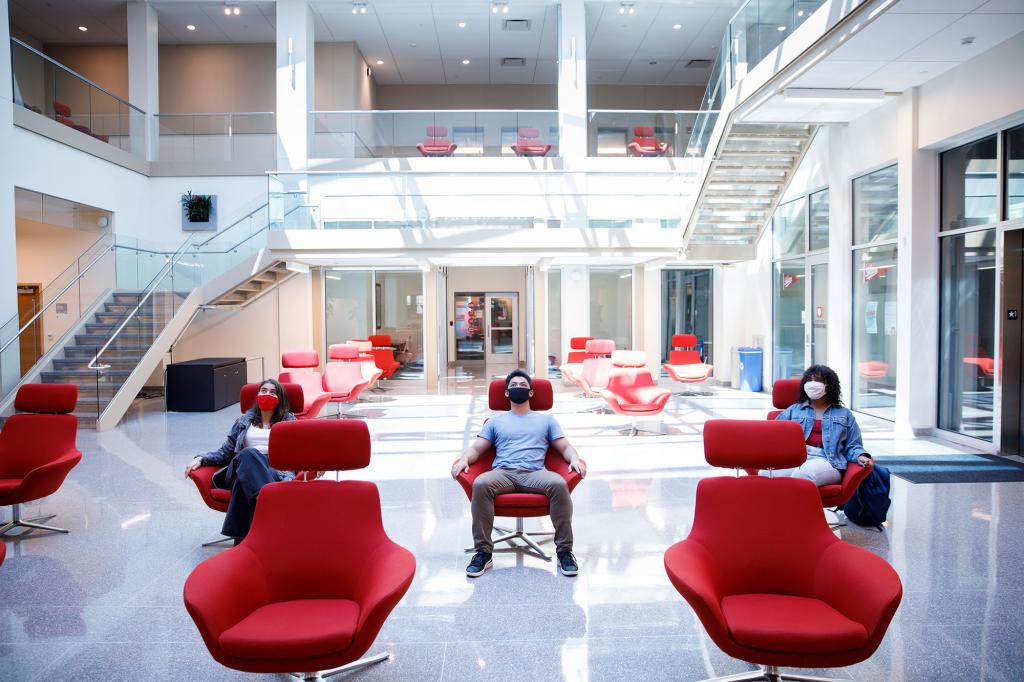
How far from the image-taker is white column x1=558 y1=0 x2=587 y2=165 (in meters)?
15.5

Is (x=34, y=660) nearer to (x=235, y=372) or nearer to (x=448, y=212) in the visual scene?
(x=448, y=212)

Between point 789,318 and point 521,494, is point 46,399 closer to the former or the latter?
point 521,494

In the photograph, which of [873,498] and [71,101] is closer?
[873,498]

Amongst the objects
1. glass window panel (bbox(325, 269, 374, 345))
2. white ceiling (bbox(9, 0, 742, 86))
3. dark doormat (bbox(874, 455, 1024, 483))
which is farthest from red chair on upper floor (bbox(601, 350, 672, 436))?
white ceiling (bbox(9, 0, 742, 86))

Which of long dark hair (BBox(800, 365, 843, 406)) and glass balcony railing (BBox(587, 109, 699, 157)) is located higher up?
glass balcony railing (BBox(587, 109, 699, 157))

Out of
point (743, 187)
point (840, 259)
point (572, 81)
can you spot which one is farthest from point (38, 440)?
point (572, 81)

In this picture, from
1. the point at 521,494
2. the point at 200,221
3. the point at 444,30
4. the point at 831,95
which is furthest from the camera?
the point at 444,30

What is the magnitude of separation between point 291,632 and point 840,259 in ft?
33.9

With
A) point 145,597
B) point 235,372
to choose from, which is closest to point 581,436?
point 145,597

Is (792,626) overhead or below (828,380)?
below

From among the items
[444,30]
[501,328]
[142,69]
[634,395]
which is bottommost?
[634,395]

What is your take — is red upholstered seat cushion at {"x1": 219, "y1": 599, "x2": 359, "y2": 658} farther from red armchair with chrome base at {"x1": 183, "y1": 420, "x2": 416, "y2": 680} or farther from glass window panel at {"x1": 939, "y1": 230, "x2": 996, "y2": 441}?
glass window panel at {"x1": 939, "y1": 230, "x2": 996, "y2": 441}

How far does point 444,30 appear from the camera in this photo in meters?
17.2

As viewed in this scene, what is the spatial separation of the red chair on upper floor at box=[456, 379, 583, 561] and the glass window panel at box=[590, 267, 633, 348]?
10595mm
